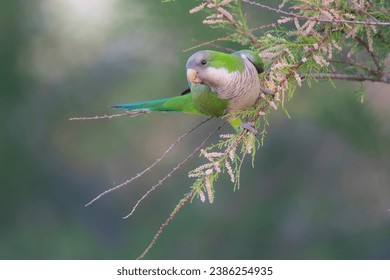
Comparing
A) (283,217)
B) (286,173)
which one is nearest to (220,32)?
(286,173)

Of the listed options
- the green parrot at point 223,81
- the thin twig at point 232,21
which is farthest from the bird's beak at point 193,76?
the thin twig at point 232,21

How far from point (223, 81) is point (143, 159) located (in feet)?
5.77

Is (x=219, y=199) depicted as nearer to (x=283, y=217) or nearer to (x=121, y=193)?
(x=283, y=217)

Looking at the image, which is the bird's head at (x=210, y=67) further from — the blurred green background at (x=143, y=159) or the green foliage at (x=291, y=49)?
the blurred green background at (x=143, y=159)

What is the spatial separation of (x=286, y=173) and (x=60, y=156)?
3.45ft

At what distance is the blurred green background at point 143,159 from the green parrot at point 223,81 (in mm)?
1044

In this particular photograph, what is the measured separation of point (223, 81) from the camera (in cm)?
99

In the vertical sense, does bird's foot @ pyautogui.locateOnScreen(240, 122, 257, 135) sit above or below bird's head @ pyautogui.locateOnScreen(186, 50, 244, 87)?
below

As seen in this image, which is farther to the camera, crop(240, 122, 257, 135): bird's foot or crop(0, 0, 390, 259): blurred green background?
crop(0, 0, 390, 259): blurred green background

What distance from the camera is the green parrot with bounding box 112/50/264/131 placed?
96 centimetres

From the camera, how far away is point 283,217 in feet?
8.29

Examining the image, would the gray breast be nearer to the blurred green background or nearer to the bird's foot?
the bird's foot

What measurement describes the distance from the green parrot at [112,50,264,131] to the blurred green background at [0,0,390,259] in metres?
1.04

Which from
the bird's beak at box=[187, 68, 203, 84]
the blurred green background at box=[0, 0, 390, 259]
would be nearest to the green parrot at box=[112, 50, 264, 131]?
the bird's beak at box=[187, 68, 203, 84]
